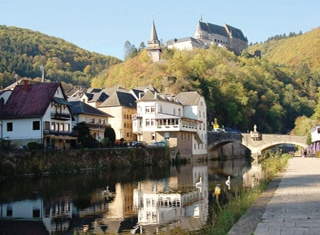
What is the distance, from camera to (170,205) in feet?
80.7

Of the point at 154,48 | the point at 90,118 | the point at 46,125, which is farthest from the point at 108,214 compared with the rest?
the point at 154,48

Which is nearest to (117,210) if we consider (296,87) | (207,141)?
(207,141)

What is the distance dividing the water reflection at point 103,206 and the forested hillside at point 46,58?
90505mm

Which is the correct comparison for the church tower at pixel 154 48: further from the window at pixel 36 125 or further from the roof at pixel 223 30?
the window at pixel 36 125

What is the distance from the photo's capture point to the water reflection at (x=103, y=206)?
1909 centimetres

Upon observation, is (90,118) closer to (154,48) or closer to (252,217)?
(252,217)

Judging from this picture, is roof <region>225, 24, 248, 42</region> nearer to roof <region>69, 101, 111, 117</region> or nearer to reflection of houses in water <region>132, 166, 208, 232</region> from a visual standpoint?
roof <region>69, 101, 111, 117</region>

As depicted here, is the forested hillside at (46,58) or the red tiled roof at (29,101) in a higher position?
the forested hillside at (46,58)

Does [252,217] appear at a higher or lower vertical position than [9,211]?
higher

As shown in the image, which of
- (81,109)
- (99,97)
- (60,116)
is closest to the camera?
(60,116)

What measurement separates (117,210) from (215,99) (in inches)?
3137

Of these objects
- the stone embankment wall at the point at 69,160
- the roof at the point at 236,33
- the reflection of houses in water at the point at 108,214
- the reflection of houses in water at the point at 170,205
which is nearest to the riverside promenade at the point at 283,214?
the reflection of houses in water at the point at 170,205

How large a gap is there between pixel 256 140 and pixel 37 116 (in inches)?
1578

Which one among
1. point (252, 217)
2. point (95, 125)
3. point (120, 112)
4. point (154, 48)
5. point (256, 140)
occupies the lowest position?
point (252, 217)
